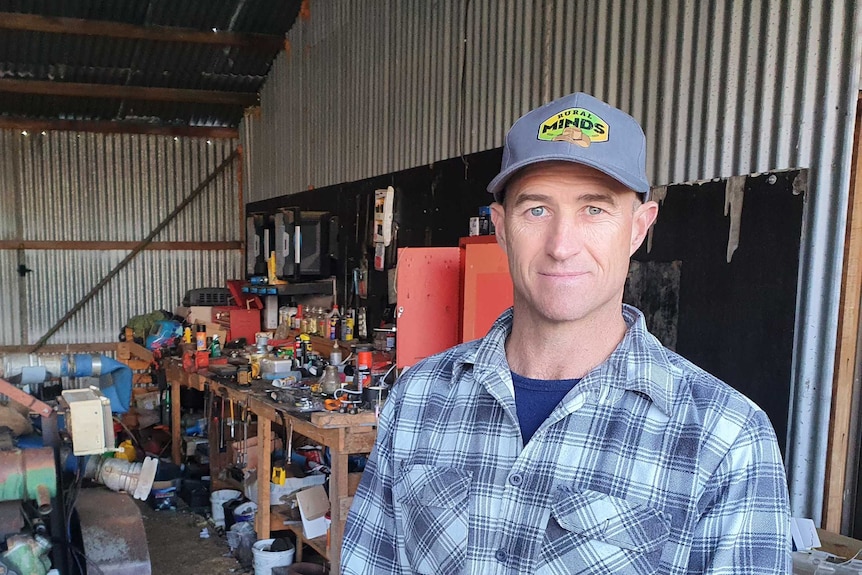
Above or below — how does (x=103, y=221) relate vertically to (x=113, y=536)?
above

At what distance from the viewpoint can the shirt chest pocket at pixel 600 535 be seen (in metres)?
1.00

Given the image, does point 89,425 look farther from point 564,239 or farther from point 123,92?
point 123,92

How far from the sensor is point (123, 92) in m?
7.84

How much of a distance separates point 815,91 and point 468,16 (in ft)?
9.03

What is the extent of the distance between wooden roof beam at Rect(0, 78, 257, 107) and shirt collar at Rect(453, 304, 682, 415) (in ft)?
26.4

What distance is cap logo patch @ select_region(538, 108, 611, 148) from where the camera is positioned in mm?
1113

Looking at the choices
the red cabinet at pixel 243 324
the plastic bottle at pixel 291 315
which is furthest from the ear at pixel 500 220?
the red cabinet at pixel 243 324

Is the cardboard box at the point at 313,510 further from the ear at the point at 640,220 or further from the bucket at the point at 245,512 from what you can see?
the ear at the point at 640,220

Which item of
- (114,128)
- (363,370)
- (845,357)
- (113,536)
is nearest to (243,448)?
(363,370)

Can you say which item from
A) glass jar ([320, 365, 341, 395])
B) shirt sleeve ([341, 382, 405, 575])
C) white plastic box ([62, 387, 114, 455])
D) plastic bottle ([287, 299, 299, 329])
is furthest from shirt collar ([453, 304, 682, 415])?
plastic bottle ([287, 299, 299, 329])

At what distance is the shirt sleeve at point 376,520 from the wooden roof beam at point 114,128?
29.2ft

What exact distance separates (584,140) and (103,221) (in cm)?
917

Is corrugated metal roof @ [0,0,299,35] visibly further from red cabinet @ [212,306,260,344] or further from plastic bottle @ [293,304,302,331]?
plastic bottle @ [293,304,302,331]

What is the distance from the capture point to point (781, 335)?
243 cm
